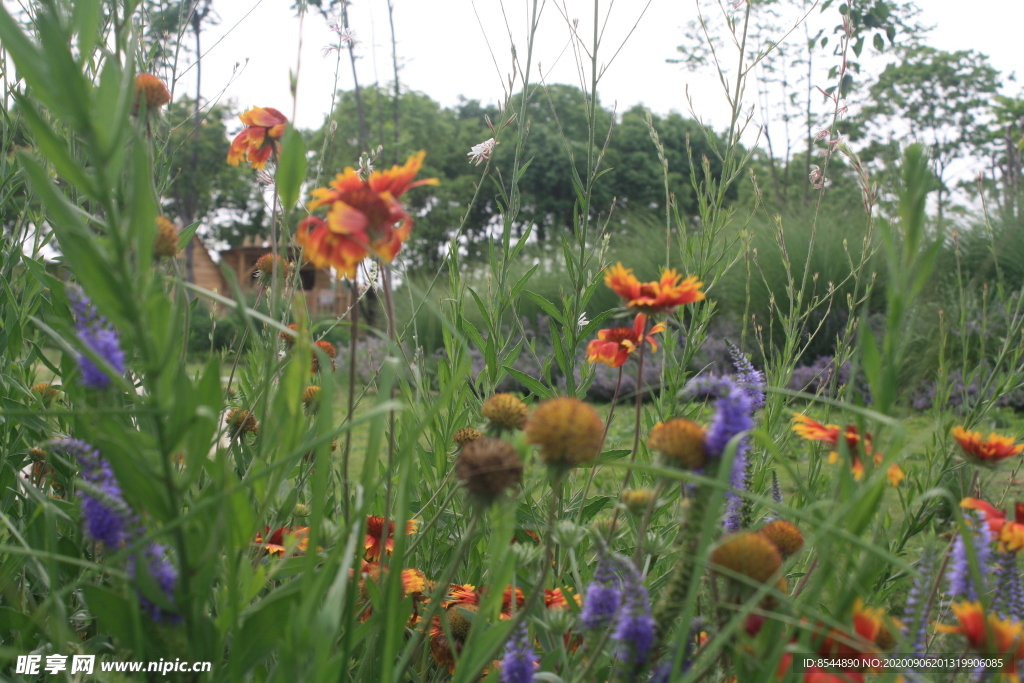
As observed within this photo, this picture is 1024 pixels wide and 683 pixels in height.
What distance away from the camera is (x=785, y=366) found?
57.3 inches

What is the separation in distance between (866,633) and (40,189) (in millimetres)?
731

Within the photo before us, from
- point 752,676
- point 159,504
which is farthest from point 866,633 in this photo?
point 159,504

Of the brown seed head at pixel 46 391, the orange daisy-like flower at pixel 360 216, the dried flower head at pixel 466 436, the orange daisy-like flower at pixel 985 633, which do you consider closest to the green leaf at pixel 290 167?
the orange daisy-like flower at pixel 360 216

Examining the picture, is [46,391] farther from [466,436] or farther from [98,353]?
[98,353]

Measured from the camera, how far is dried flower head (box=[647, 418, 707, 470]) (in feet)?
2.05

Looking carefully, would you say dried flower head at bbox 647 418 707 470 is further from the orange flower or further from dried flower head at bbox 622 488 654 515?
the orange flower

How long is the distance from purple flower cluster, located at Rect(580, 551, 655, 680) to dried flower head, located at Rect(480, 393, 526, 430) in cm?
26

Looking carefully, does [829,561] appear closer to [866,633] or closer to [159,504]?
[866,633]

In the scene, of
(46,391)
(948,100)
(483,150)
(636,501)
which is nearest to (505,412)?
(636,501)

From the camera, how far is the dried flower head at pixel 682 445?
2.05 ft

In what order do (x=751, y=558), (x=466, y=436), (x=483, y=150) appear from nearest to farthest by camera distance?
(x=751, y=558) → (x=466, y=436) → (x=483, y=150)

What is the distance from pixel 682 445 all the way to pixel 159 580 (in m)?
0.47

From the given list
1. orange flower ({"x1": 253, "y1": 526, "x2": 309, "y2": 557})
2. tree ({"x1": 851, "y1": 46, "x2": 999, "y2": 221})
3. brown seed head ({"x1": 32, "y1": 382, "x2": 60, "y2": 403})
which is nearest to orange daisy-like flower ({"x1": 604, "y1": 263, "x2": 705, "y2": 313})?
orange flower ({"x1": 253, "y1": 526, "x2": 309, "y2": 557})

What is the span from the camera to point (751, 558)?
0.54m
